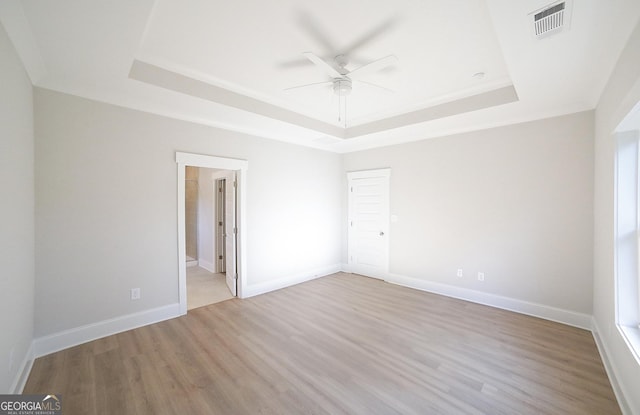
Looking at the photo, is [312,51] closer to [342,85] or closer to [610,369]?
[342,85]

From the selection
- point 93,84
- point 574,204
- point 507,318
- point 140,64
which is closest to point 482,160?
point 574,204

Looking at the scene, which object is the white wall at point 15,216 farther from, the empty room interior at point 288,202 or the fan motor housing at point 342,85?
the fan motor housing at point 342,85

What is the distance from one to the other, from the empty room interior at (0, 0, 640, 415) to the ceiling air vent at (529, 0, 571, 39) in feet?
0.04

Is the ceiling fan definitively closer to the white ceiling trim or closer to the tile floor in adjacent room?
the white ceiling trim

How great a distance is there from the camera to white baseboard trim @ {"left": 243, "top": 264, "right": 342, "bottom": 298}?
14.3 feet

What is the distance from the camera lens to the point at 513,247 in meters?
3.67

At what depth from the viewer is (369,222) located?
5422 millimetres

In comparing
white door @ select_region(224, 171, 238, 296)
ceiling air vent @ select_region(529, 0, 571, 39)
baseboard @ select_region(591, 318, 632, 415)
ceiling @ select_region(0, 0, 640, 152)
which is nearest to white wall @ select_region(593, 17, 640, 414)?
baseboard @ select_region(591, 318, 632, 415)

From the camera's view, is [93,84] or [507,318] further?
[507,318]

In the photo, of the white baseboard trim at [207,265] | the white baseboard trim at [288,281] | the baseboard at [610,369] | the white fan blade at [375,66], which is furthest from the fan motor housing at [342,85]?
the white baseboard trim at [207,265]

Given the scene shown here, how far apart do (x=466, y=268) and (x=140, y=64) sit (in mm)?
5029

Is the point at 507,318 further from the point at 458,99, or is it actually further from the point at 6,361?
the point at 6,361

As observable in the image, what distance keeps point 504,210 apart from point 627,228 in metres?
1.57

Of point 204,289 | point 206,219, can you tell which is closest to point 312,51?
point 204,289
